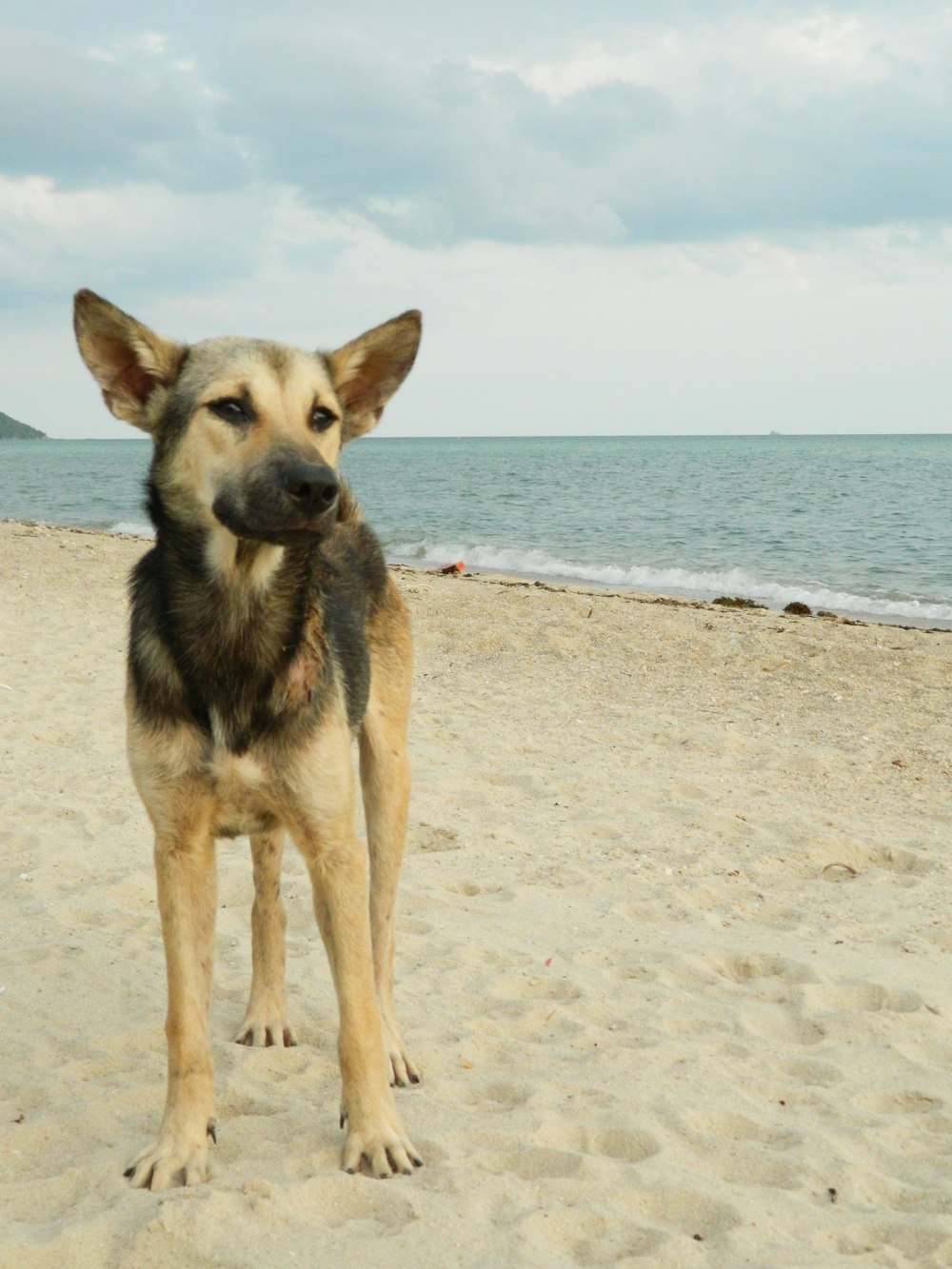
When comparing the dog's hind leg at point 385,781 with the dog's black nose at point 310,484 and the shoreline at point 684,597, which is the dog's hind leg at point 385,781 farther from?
the shoreline at point 684,597

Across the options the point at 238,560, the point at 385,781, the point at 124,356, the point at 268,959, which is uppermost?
the point at 124,356

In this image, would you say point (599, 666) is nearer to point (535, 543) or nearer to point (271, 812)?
point (271, 812)

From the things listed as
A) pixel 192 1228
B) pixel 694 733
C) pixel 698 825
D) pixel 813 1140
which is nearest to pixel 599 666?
pixel 694 733

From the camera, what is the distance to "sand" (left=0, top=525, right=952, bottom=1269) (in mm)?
3201

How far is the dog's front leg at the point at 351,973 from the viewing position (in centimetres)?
362

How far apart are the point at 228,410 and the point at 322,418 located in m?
0.34

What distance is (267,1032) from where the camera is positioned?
14.6 feet

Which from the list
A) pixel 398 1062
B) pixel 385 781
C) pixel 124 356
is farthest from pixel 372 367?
pixel 398 1062

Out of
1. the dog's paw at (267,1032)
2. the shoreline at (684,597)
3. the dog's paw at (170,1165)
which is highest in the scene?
the shoreline at (684,597)

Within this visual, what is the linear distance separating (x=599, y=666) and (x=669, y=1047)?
23.6 feet

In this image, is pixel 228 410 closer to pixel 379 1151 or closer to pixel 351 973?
pixel 351 973

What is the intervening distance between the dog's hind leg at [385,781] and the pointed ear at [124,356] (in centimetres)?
131

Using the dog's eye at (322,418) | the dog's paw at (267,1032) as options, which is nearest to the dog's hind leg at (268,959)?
the dog's paw at (267,1032)

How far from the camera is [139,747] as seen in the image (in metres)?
3.62
